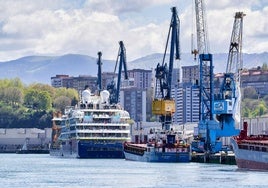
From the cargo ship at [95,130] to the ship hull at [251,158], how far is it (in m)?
56.5

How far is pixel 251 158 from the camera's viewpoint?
114 metres

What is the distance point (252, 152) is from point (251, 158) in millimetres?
1178

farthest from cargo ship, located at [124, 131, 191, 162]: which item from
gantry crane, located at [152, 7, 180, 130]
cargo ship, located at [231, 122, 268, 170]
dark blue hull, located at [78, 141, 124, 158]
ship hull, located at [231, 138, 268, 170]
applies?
ship hull, located at [231, 138, 268, 170]

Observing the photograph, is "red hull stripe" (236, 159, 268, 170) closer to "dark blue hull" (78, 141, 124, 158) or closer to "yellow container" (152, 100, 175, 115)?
"yellow container" (152, 100, 175, 115)

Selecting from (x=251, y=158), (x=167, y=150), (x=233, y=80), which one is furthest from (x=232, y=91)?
(x=251, y=158)

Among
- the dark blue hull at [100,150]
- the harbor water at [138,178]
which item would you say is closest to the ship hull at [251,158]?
the harbor water at [138,178]

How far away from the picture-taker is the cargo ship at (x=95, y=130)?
17600 centimetres

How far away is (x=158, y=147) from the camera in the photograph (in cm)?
14850

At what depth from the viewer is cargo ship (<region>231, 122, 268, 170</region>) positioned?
10988 cm

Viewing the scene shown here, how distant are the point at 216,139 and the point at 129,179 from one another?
6235 centimetres

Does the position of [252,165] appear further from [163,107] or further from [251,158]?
[163,107]

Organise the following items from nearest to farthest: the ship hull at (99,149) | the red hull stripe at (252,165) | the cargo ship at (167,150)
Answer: the red hull stripe at (252,165) → the cargo ship at (167,150) → the ship hull at (99,149)

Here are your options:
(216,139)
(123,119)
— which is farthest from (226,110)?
(123,119)

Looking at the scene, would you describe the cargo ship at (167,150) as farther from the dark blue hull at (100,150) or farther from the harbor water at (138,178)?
the harbor water at (138,178)
